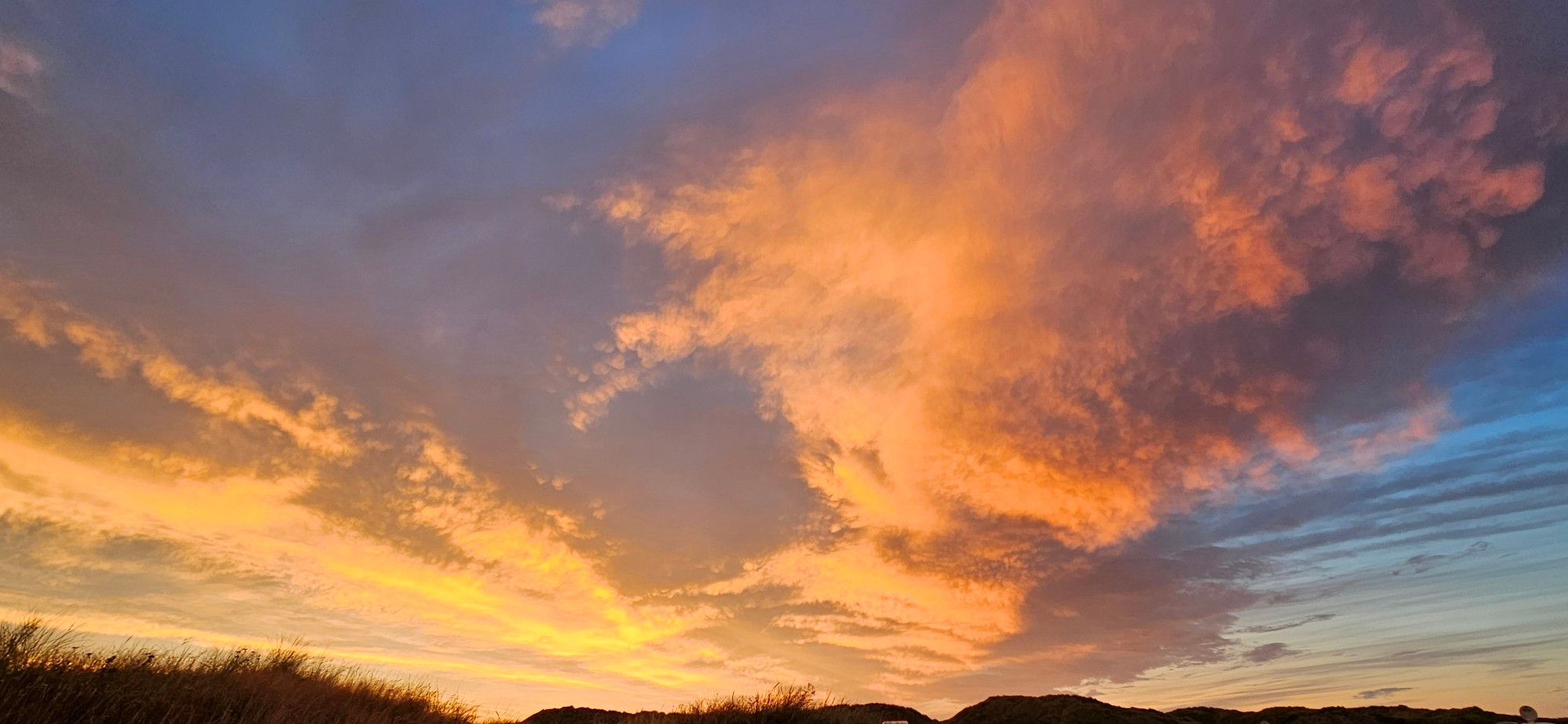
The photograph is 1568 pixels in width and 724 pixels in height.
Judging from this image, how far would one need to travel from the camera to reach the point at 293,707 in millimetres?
14680

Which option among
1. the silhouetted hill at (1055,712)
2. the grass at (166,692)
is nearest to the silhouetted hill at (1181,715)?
the silhouetted hill at (1055,712)

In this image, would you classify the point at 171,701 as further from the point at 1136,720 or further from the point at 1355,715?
the point at 1355,715

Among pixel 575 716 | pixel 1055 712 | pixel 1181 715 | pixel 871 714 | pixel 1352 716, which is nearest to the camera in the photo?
pixel 1352 716

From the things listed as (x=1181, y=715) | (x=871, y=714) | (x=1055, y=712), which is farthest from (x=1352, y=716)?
(x=871, y=714)

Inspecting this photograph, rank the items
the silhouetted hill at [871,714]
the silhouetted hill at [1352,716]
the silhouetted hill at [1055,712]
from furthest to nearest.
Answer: the silhouetted hill at [871,714] → the silhouetted hill at [1055,712] → the silhouetted hill at [1352,716]

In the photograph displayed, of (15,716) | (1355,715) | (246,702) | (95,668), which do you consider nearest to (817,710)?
(1355,715)

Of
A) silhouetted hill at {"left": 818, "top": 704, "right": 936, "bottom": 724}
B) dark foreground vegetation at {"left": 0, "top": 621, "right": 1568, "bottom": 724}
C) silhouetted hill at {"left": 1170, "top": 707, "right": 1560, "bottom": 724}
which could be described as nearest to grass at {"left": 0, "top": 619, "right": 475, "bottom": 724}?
dark foreground vegetation at {"left": 0, "top": 621, "right": 1568, "bottom": 724}

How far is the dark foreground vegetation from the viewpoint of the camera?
8.82m

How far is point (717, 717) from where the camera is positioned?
44.4ft

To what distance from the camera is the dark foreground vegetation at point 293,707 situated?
8820 millimetres

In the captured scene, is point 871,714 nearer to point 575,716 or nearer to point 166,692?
point 575,716

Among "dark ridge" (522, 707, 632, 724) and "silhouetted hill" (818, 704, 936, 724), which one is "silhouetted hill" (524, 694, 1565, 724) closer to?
"silhouetted hill" (818, 704, 936, 724)

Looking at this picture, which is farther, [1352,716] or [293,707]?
[293,707]

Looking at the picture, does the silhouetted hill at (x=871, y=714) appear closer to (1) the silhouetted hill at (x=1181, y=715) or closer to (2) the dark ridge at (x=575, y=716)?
(1) the silhouetted hill at (x=1181, y=715)
